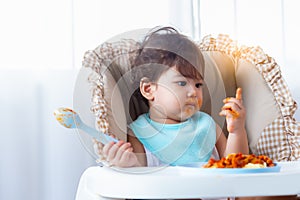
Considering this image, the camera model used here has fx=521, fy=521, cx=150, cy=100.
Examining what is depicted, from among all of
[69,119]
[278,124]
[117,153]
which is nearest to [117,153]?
[117,153]

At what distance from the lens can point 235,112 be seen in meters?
1.09

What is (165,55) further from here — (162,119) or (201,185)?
(201,185)

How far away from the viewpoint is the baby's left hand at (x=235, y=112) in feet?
3.54

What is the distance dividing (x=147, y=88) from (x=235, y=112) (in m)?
0.19

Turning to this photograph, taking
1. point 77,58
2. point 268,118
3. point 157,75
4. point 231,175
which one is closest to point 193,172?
point 231,175

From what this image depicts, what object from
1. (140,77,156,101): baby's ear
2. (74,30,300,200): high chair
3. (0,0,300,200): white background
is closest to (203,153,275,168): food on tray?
(74,30,300,200): high chair

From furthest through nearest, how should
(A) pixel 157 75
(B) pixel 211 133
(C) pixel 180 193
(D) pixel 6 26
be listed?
(D) pixel 6 26, (B) pixel 211 133, (A) pixel 157 75, (C) pixel 180 193

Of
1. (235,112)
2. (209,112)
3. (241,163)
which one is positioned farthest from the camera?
(209,112)

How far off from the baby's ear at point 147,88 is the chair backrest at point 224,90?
0.02m

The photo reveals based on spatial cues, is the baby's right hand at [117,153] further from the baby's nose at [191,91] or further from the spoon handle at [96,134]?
the baby's nose at [191,91]

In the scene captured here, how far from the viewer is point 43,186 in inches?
66.8

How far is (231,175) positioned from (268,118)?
0.46 m

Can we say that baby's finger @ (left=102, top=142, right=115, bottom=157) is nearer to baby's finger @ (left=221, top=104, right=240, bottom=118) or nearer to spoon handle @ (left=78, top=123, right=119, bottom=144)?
spoon handle @ (left=78, top=123, right=119, bottom=144)

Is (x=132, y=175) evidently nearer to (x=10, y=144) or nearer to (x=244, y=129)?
(x=244, y=129)
